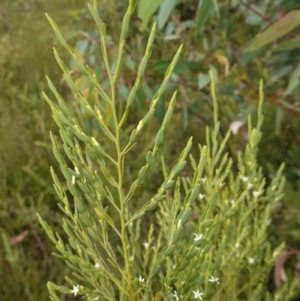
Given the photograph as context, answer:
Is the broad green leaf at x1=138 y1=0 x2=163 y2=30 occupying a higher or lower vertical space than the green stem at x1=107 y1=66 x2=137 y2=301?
higher

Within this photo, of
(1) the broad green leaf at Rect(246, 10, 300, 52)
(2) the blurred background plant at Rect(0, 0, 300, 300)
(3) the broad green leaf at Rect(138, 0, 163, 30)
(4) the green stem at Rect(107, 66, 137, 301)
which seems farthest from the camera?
(2) the blurred background plant at Rect(0, 0, 300, 300)

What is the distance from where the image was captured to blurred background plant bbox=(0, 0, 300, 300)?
1.31m

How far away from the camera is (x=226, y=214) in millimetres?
761

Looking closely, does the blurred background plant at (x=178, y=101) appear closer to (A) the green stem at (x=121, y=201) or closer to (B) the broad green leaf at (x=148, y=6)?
(B) the broad green leaf at (x=148, y=6)

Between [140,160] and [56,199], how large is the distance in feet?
1.17

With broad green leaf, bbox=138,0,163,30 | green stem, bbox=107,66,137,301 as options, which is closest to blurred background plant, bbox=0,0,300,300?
broad green leaf, bbox=138,0,163,30

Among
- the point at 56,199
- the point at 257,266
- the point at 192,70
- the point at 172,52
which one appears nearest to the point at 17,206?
the point at 56,199

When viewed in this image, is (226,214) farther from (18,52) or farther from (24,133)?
(18,52)

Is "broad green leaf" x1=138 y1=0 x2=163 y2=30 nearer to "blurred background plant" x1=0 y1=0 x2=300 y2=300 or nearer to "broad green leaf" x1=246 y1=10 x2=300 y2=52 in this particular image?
"blurred background plant" x1=0 y1=0 x2=300 y2=300

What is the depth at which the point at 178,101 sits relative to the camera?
1837 millimetres

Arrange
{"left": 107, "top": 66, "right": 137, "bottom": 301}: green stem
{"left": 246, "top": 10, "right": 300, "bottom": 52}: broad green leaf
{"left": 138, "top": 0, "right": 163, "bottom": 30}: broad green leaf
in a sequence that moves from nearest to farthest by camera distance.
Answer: {"left": 107, "top": 66, "right": 137, "bottom": 301}: green stem
{"left": 138, "top": 0, "right": 163, "bottom": 30}: broad green leaf
{"left": 246, "top": 10, "right": 300, "bottom": 52}: broad green leaf

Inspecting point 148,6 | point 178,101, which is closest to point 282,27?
point 148,6

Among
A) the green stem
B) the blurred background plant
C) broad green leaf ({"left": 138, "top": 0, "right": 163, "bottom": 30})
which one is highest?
broad green leaf ({"left": 138, "top": 0, "right": 163, "bottom": 30})

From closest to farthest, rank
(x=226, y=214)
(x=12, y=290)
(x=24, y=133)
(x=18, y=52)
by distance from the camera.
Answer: (x=226, y=214) → (x=12, y=290) → (x=24, y=133) → (x=18, y=52)
